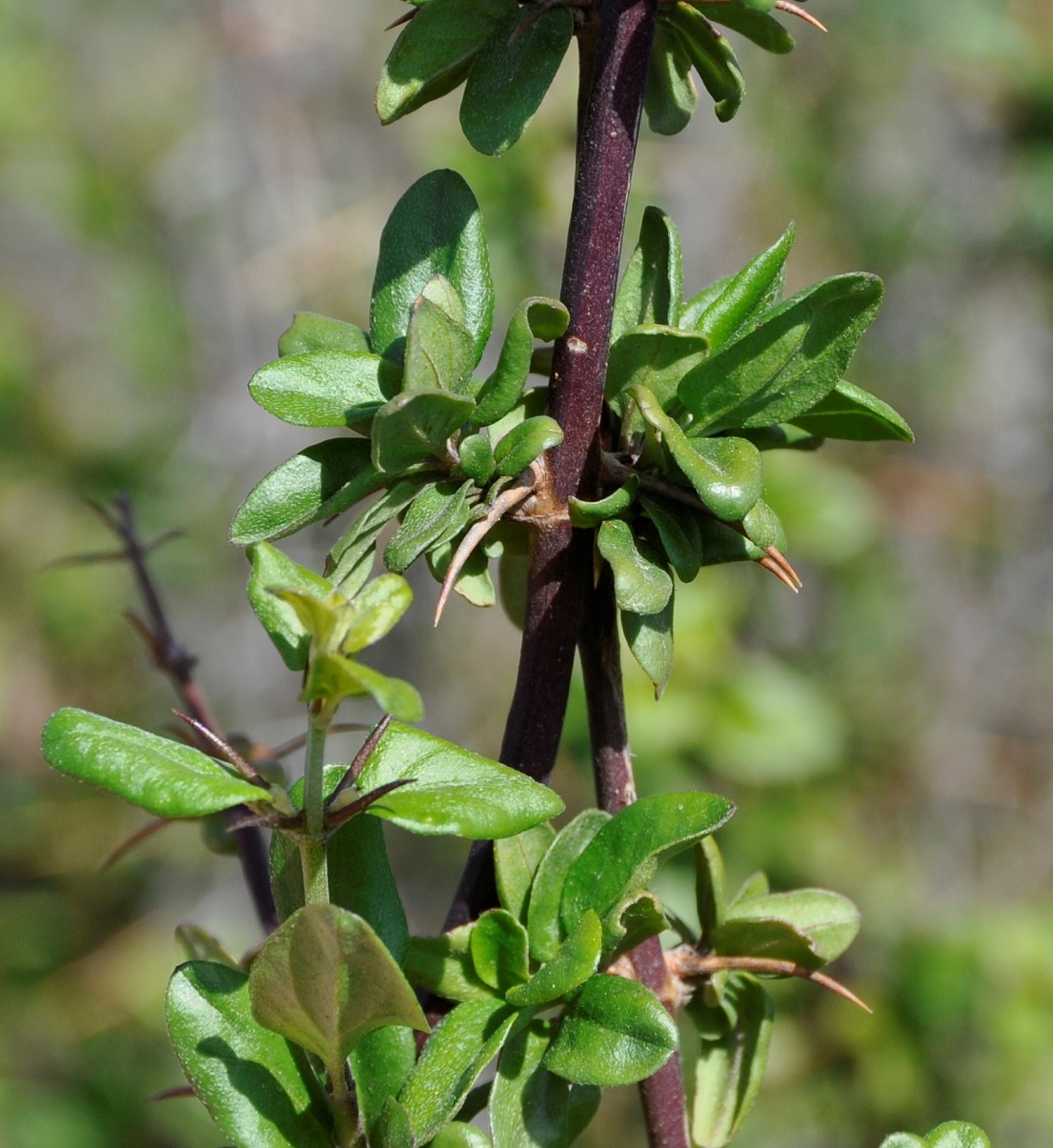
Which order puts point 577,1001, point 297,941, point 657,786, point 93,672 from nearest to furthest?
point 297,941 → point 577,1001 → point 657,786 → point 93,672

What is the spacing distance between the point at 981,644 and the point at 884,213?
1.18m

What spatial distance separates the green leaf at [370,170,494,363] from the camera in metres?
0.56

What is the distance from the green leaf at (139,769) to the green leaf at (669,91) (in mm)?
384

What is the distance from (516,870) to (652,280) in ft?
0.95

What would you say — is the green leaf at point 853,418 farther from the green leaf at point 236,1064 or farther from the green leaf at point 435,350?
the green leaf at point 236,1064

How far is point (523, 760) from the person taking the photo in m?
0.58

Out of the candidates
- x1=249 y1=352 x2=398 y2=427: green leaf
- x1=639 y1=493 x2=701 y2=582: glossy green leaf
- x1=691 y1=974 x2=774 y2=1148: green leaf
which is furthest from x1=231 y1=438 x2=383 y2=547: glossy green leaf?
x1=691 y1=974 x2=774 y2=1148: green leaf

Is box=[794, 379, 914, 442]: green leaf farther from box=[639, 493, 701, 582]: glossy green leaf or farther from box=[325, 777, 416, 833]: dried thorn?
box=[325, 777, 416, 833]: dried thorn

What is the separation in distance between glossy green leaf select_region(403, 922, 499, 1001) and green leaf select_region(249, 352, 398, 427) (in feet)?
0.79

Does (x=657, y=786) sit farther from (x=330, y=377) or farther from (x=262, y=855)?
(x=330, y=377)

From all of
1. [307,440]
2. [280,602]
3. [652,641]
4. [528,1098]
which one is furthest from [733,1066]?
[307,440]

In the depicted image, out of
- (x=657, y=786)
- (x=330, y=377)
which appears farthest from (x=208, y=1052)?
(x=657, y=786)

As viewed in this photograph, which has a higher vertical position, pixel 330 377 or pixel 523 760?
pixel 330 377

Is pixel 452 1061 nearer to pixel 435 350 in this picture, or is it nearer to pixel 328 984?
pixel 328 984
